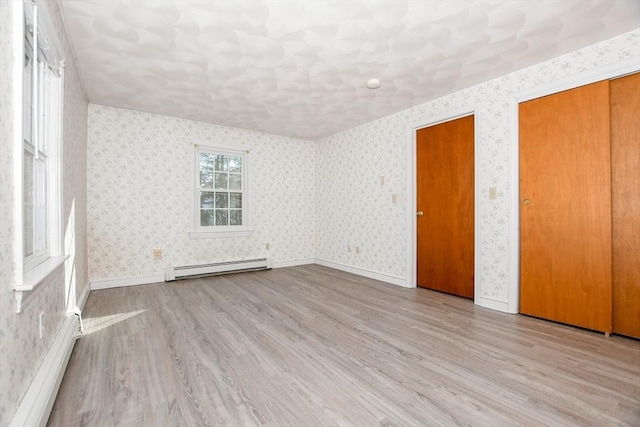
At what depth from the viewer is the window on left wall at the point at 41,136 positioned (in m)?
1.62

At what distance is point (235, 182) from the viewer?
4969 millimetres

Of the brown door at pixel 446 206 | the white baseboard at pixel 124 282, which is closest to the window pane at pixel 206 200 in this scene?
the white baseboard at pixel 124 282

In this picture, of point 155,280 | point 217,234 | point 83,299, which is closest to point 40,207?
point 83,299

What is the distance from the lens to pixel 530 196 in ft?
9.36

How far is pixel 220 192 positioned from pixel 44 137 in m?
2.85

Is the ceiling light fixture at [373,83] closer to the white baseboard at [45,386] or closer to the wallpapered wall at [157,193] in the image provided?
the wallpapered wall at [157,193]

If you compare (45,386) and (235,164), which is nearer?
(45,386)

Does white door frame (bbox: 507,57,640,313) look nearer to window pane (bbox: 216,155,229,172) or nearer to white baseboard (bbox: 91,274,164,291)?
window pane (bbox: 216,155,229,172)

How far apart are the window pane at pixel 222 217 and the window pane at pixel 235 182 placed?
0.40 metres

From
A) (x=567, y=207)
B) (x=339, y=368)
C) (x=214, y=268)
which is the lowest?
(x=339, y=368)

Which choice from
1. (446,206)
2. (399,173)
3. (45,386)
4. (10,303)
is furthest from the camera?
(399,173)

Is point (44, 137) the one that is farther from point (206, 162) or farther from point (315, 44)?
point (206, 162)

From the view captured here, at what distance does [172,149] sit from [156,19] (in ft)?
8.01

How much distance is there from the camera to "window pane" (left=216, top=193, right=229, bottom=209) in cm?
479
